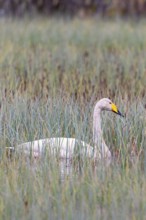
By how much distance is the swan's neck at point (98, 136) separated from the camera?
597cm

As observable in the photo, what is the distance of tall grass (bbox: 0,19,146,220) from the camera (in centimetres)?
471

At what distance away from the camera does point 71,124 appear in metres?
6.68

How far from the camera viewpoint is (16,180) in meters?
5.13

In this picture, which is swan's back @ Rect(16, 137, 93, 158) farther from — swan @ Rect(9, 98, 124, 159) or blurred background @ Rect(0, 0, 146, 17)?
blurred background @ Rect(0, 0, 146, 17)

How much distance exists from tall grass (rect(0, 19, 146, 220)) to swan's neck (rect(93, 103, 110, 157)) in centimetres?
8

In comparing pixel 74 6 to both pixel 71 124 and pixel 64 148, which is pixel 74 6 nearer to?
pixel 71 124

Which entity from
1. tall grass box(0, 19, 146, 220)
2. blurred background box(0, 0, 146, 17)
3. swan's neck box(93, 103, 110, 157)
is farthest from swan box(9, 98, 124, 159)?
blurred background box(0, 0, 146, 17)

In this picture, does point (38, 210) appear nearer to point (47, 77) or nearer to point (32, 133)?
point (32, 133)

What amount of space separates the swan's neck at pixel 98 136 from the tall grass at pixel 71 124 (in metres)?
0.08

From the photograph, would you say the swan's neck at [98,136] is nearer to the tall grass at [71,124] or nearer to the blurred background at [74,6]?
the tall grass at [71,124]

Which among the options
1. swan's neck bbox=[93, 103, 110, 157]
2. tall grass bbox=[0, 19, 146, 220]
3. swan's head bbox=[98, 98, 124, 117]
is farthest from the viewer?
swan's head bbox=[98, 98, 124, 117]

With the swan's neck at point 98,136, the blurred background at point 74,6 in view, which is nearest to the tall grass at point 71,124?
the swan's neck at point 98,136

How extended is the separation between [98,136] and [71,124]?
50 cm

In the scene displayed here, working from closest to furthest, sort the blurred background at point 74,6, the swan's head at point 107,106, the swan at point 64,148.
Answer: the swan at point 64,148 < the swan's head at point 107,106 < the blurred background at point 74,6
